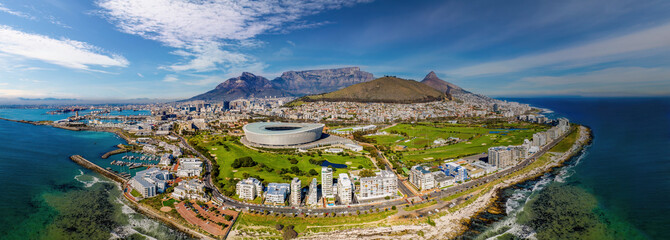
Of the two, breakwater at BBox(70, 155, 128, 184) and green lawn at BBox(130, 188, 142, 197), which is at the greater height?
breakwater at BBox(70, 155, 128, 184)

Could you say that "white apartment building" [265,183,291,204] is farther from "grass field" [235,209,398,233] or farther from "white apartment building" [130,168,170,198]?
"white apartment building" [130,168,170,198]

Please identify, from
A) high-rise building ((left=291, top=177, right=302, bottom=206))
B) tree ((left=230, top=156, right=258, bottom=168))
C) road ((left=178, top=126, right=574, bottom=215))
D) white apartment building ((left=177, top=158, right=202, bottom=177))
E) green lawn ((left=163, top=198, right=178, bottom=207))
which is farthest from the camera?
tree ((left=230, top=156, right=258, bottom=168))

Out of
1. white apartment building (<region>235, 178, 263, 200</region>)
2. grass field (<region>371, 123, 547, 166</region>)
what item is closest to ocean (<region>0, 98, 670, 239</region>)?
white apartment building (<region>235, 178, 263, 200</region>)

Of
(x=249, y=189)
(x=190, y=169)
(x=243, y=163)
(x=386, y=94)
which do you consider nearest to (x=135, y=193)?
(x=190, y=169)

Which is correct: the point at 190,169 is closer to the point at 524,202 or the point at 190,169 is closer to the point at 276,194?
the point at 276,194

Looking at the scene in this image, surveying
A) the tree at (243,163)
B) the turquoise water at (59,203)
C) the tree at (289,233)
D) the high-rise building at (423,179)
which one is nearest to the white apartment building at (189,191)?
the turquoise water at (59,203)

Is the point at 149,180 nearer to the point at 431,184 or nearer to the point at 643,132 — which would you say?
the point at 431,184

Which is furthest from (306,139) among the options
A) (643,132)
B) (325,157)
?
(643,132)
